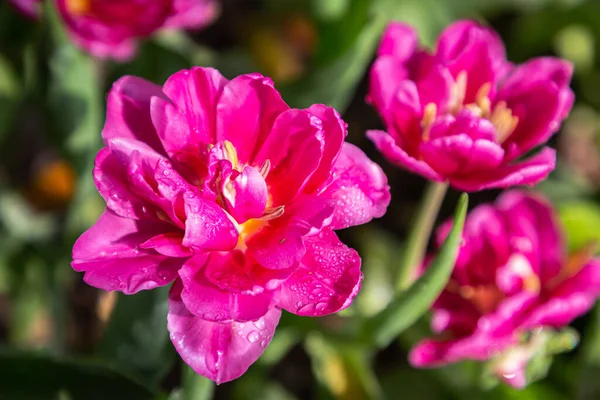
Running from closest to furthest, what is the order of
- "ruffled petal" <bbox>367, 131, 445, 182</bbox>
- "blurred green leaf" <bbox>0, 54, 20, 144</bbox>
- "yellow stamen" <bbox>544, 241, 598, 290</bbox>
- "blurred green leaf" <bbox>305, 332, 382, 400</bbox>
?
"ruffled petal" <bbox>367, 131, 445, 182</bbox>
"yellow stamen" <bbox>544, 241, 598, 290</bbox>
"blurred green leaf" <bbox>305, 332, 382, 400</bbox>
"blurred green leaf" <bbox>0, 54, 20, 144</bbox>

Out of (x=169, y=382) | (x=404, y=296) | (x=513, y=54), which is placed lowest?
(x=169, y=382)

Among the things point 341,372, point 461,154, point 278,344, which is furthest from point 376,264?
point 461,154

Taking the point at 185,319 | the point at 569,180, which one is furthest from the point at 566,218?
the point at 185,319

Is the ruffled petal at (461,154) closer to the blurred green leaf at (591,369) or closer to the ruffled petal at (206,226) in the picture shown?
the ruffled petal at (206,226)

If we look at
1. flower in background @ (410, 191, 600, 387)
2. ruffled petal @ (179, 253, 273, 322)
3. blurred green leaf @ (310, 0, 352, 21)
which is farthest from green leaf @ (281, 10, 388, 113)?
ruffled petal @ (179, 253, 273, 322)

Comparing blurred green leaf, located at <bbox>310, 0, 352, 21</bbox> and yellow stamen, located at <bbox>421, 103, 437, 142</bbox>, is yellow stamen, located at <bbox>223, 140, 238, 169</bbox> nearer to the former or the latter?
yellow stamen, located at <bbox>421, 103, 437, 142</bbox>

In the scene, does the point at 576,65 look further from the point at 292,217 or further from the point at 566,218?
the point at 292,217

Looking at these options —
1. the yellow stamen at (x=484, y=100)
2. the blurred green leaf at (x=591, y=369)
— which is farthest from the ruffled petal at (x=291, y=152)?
the blurred green leaf at (x=591, y=369)
